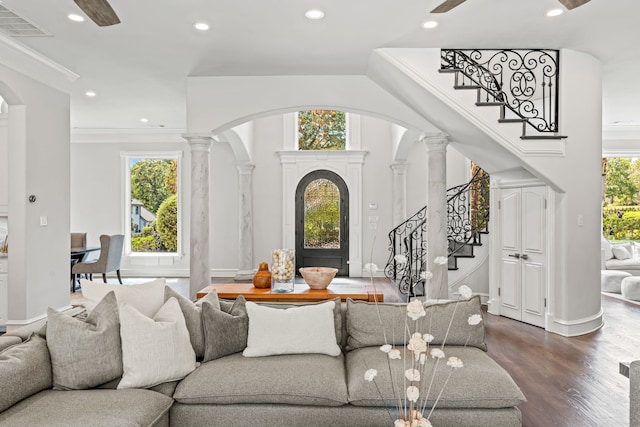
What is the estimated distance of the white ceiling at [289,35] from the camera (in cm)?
395

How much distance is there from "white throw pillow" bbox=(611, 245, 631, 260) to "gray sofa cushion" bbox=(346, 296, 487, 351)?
310 inches

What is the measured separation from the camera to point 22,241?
16.6 ft

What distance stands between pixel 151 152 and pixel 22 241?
495 cm

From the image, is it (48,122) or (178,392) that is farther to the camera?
(48,122)

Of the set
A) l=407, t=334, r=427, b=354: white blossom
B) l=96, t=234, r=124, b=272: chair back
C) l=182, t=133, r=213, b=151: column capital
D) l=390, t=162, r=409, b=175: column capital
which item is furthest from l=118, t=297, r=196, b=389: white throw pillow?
l=390, t=162, r=409, b=175: column capital

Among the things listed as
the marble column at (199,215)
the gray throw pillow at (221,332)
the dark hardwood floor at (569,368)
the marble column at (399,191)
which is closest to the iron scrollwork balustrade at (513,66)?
the dark hardwood floor at (569,368)

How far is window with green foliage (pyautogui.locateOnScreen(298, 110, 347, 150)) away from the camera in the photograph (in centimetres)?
979

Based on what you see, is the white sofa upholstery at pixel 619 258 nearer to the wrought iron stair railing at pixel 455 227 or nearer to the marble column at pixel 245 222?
the wrought iron stair railing at pixel 455 227

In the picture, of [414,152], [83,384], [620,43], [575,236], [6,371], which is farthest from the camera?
[414,152]

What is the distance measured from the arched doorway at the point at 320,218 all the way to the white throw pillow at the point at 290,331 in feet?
22.0

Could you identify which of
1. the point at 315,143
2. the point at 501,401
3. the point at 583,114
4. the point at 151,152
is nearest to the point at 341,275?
the point at 315,143

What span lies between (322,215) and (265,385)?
7.30 meters

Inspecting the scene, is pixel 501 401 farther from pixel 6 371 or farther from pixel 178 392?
pixel 6 371

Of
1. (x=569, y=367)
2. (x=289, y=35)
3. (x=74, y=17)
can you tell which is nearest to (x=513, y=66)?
(x=289, y=35)
